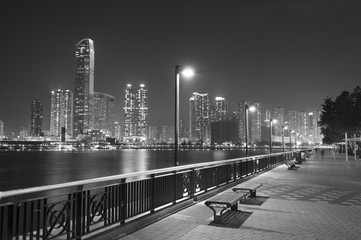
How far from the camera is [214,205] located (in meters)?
7.76

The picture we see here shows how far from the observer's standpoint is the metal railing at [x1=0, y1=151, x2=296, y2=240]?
462cm

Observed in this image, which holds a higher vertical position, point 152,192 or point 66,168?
point 152,192

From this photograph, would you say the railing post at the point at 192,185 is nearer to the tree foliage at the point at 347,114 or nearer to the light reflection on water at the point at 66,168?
the light reflection on water at the point at 66,168

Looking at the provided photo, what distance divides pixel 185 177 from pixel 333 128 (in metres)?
49.5

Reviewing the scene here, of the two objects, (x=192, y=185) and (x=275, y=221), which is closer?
(x=275, y=221)

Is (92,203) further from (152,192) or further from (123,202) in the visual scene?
(152,192)

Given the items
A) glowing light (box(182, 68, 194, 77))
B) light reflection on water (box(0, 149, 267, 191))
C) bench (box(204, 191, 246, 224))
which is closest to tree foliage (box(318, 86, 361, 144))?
light reflection on water (box(0, 149, 267, 191))

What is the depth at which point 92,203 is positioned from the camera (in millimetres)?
6051

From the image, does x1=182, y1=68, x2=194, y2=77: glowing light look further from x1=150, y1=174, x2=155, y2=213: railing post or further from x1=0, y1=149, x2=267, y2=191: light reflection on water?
x1=0, y1=149, x2=267, y2=191: light reflection on water

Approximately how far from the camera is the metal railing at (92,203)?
182 inches

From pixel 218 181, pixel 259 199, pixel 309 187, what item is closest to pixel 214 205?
pixel 259 199

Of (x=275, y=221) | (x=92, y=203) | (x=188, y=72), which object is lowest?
(x=275, y=221)

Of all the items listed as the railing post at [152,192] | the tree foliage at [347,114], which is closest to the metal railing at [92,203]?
the railing post at [152,192]

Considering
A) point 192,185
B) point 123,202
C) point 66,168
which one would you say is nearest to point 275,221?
point 192,185
